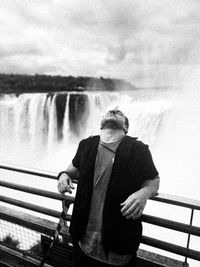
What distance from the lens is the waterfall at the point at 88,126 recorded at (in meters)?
19.3

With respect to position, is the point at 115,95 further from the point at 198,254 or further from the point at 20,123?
the point at 198,254

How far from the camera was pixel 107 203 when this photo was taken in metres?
1.65

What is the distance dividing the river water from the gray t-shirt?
1426cm

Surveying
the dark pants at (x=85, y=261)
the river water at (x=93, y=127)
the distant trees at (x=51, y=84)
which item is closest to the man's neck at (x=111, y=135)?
the dark pants at (x=85, y=261)

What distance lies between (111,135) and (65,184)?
495 millimetres

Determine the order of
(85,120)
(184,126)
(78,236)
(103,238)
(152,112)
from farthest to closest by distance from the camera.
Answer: (85,120)
(184,126)
(152,112)
(78,236)
(103,238)

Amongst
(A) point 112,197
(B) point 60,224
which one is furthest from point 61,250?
(A) point 112,197

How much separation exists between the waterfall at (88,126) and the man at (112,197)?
1505 centimetres

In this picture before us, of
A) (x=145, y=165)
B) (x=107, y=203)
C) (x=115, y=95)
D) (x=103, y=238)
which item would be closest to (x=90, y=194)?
(x=107, y=203)

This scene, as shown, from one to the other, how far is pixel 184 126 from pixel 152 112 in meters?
3.34

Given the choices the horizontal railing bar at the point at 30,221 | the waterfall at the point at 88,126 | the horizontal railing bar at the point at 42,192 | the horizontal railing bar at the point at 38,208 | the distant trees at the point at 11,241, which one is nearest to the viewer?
the horizontal railing bar at the point at 42,192

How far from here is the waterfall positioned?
19.3 m

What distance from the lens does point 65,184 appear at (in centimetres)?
193

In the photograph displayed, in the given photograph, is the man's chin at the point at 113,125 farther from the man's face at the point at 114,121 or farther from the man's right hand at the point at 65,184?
the man's right hand at the point at 65,184
